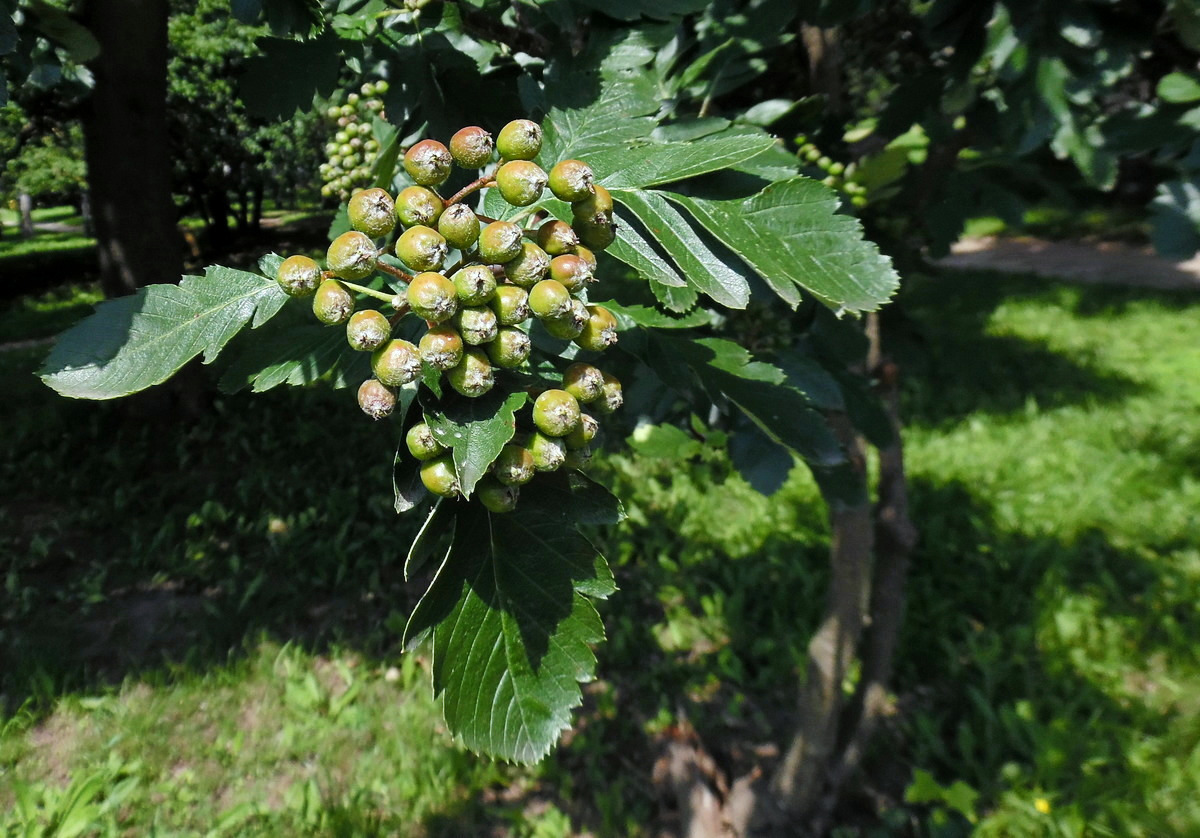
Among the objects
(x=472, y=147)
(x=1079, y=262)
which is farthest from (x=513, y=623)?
(x=1079, y=262)

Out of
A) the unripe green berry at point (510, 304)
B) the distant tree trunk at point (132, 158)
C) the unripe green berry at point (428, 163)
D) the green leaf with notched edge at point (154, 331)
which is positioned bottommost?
the distant tree trunk at point (132, 158)

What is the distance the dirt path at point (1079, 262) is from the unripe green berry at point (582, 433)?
8366 mm

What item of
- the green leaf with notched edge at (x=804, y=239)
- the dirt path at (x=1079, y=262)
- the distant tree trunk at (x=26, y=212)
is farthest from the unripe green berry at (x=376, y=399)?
the dirt path at (x=1079, y=262)

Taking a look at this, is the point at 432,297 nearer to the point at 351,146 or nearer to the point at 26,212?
the point at 351,146

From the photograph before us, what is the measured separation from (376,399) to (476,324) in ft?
0.37

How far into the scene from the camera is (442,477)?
763 mm

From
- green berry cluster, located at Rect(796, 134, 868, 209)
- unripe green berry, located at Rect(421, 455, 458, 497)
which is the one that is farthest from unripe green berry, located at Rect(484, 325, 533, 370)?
green berry cluster, located at Rect(796, 134, 868, 209)

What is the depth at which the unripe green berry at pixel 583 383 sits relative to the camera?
810mm

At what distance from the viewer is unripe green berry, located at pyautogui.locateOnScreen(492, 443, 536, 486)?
0.76 meters

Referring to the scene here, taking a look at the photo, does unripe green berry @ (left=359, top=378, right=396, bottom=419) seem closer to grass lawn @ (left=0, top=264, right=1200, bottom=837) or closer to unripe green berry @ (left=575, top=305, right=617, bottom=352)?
unripe green berry @ (left=575, top=305, right=617, bottom=352)

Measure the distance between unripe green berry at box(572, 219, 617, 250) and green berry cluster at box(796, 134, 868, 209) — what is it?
2.48 ft

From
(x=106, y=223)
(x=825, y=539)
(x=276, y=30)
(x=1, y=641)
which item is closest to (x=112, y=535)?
(x=1, y=641)

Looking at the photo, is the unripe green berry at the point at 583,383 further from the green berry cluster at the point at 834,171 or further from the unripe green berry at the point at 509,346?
the green berry cluster at the point at 834,171

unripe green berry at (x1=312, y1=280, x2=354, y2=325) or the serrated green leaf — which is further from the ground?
the serrated green leaf
